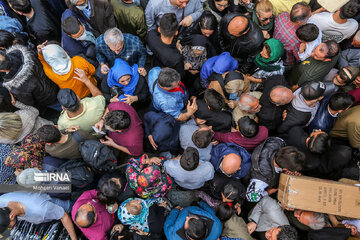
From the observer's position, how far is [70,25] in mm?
3627

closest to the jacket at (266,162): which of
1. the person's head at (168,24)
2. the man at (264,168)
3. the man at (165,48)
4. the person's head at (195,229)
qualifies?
the man at (264,168)

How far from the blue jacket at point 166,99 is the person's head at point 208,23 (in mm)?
1097

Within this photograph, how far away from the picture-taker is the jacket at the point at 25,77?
11.2ft

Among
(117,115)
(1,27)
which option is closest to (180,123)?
(117,115)

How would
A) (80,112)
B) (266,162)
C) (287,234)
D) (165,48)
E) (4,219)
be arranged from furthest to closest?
(165,48)
(80,112)
(266,162)
(287,234)
(4,219)

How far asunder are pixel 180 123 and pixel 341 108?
7.86 ft

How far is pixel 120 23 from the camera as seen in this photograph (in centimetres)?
437

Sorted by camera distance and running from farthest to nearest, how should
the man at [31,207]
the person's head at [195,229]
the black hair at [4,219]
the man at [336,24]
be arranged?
the man at [336,24]
the man at [31,207]
the person's head at [195,229]
the black hair at [4,219]

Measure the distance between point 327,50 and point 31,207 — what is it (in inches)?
185

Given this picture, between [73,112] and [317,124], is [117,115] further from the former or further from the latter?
[317,124]

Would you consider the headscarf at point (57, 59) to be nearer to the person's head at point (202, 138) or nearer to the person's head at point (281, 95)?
the person's head at point (202, 138)

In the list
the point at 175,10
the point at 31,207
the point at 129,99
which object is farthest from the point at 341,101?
the point at 31,207

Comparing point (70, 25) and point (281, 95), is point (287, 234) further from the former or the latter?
point (70, 25)

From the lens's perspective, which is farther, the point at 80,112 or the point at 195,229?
the point at 80,112
